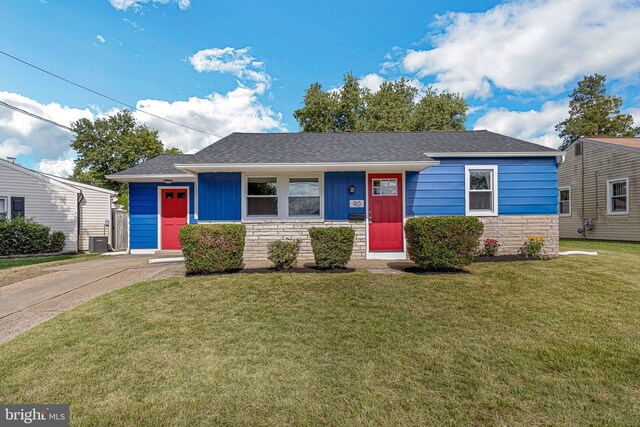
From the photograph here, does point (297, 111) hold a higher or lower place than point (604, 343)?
higher

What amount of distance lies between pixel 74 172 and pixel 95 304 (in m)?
40.9

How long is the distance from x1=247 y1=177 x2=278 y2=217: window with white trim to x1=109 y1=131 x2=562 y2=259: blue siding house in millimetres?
30

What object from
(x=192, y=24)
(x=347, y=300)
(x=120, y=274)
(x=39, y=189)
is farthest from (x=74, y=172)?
(x=347, y=300)

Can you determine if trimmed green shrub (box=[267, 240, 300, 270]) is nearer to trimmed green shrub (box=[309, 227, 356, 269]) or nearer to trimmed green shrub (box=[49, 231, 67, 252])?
trimmed green shrub (box=[309, 227, 356, 269])

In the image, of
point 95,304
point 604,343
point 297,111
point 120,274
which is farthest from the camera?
point 297,111

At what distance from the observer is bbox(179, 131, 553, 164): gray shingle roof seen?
26.4 feet

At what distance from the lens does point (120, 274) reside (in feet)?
21.7

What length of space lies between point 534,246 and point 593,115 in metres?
31.8

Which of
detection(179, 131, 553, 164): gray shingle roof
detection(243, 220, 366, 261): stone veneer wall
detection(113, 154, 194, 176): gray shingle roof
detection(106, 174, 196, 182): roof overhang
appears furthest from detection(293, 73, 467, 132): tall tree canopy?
detection(243, 220, 366, 261): stone veneer wall

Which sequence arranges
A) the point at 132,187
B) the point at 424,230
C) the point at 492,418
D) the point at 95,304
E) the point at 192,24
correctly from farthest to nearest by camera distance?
1. the point at 192,24
2. the point at 132,187
3. the point at 424,230
4. the point at 95,304
5. the point at 492,418

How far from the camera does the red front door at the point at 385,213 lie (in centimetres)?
835

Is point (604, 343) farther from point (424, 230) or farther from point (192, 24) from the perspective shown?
point (192, 24)

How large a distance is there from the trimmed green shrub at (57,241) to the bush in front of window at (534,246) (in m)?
17.8

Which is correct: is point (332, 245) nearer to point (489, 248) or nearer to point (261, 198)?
point (261, 198)
